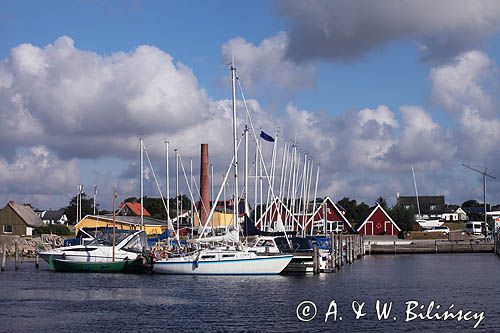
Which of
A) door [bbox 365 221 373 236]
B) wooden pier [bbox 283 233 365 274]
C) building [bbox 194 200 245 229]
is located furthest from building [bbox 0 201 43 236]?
wooden pier [bbox 283 233 365 274]

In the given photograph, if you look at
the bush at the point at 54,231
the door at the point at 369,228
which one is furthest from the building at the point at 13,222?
the door at the point at 369,228

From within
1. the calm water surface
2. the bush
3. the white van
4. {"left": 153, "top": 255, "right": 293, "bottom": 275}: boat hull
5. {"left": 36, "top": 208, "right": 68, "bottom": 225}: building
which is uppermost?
{"left": 36, "top": 208, "right": 68, "bottom": 225}: building

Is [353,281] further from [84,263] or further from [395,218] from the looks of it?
[395,218]

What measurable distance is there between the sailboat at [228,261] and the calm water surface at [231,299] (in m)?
1.01

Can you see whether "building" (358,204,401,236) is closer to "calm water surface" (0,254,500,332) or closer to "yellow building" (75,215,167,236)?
"yellow building" (75,215,167,236)

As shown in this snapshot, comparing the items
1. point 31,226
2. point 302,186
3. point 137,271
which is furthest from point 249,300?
point 31,226

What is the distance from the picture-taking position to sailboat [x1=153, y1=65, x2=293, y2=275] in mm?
62156

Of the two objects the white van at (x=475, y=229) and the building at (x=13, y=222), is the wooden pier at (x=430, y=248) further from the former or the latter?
the building at (x=13, y=222)

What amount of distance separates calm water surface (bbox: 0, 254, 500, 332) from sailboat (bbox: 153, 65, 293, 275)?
1007mm

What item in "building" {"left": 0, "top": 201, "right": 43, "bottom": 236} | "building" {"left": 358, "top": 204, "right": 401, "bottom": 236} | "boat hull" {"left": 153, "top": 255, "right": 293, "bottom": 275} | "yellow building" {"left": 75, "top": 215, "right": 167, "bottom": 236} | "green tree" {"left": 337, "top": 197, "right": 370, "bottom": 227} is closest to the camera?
"boat hull" {"left": 153, "top": 255, "right": 293, "bottom": 275}

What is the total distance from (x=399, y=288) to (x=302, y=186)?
47.7 m

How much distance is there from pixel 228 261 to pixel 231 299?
13.2 meters

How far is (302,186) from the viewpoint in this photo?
103750mm

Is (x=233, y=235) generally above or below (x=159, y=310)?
above
